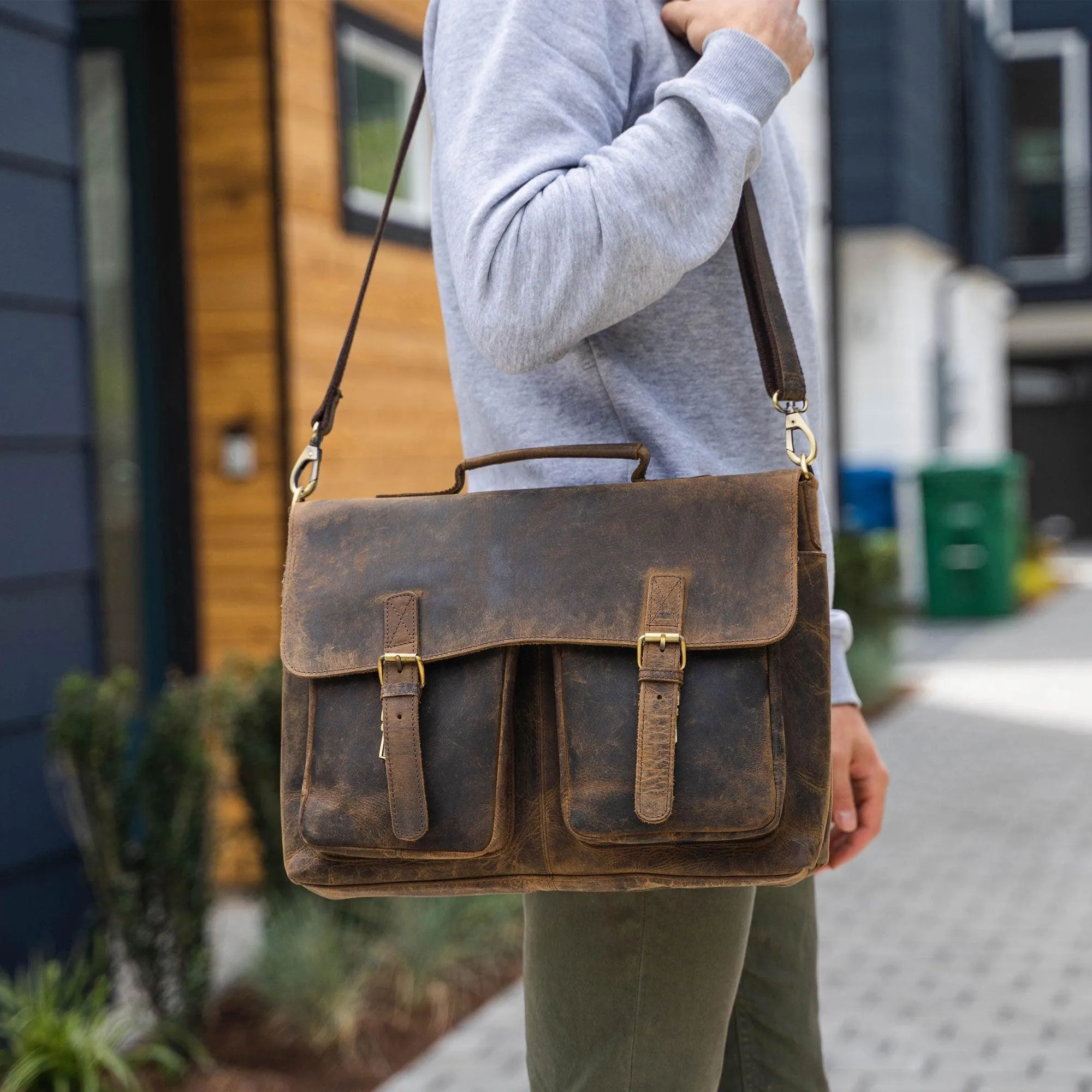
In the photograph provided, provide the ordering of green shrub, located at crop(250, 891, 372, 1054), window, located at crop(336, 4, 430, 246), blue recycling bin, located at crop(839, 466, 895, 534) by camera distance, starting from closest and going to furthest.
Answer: green shrub, located at crop(250, 891, 372, 1054) < window, located at crop(336, 4, 430, 246) < blue recycling bin, located at crop(839, 466, 895, 534)

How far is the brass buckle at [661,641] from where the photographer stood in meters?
1.32

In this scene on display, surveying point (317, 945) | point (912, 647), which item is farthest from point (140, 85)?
point (912, 647)

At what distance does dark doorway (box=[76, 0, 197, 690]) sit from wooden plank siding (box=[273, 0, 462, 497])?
0.40 m

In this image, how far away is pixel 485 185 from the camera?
1338mm

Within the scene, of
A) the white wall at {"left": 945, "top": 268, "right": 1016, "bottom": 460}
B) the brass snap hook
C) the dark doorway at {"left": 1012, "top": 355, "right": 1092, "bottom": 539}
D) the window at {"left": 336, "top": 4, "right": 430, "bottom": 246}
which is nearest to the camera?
the brass snap hook

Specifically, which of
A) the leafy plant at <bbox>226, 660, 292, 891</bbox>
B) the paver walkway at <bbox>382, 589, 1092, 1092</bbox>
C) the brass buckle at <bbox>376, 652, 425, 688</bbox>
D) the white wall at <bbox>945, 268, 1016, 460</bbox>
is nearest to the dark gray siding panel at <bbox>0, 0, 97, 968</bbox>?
the leafy plant at <bbox>226, 660, 292, 891</bbox>

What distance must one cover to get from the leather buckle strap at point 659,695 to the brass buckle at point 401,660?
0.20m

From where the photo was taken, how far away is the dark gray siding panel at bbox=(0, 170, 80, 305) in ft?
11.7

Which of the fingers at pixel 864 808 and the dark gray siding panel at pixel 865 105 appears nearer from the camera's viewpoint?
the fingers at pixel 864 808

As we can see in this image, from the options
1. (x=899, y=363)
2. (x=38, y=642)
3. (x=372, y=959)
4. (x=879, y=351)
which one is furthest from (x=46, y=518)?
(x=899, y=363)

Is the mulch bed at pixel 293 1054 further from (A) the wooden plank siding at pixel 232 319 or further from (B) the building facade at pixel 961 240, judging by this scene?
(B) the building facade at pixel 961 240

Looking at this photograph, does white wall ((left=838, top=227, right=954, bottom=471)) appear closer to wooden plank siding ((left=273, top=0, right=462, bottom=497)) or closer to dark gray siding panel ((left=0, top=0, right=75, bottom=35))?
wooden plank siding ((left=273, top=0, right=462, bottom=497))

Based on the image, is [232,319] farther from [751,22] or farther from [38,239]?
[751,22]

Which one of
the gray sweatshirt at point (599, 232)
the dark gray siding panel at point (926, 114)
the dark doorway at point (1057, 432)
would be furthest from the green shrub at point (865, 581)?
the dark doorway at point (1057, 432)
